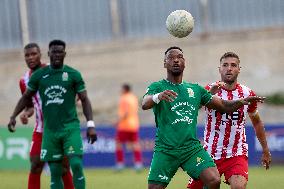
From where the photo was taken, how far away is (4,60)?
2953cm

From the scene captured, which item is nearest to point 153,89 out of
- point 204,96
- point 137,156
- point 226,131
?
point 204,96

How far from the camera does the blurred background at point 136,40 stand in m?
27.9

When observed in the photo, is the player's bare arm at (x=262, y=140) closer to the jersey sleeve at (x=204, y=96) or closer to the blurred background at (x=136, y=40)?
the jersey sleeve at (x=204, y=96)

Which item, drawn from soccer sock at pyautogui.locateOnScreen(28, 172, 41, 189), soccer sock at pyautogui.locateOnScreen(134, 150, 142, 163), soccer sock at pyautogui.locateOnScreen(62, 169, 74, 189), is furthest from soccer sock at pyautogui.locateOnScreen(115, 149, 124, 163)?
soccer sock at pyautogui.locateOnScreen(62, 169, 74, 189)

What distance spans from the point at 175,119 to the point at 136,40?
19133 mm

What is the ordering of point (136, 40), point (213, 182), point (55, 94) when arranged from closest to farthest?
point (213, 182), point (55, 94), point (136, 40)

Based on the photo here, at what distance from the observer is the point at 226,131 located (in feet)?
35.3

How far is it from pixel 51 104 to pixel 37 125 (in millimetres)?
853

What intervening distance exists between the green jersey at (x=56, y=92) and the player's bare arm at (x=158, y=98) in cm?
220

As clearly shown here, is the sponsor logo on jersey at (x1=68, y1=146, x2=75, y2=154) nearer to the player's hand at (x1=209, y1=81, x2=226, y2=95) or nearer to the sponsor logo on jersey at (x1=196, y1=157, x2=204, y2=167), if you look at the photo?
the player's hand at (x1=209, y1=81, x2=226, y2=95)

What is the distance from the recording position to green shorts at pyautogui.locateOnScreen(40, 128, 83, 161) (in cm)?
1158

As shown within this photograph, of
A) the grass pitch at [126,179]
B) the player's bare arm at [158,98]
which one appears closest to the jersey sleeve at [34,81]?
the player's bare arm at [158,98]

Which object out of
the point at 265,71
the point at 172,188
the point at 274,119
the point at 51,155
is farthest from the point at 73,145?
the point at 265,71

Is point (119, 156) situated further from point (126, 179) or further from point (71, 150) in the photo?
point (71, 150)
